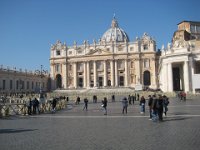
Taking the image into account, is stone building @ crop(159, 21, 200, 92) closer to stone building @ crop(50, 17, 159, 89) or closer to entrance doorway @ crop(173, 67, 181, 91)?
entrance doorway @ crop(173, 67, 181, 91)

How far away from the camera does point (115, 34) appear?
9819 cm

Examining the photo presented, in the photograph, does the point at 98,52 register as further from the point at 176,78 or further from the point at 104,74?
the point at 176,78

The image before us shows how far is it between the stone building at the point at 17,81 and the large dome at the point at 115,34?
104 ft

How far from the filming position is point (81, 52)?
281ft

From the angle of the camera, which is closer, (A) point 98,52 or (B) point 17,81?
(B) point 17,81

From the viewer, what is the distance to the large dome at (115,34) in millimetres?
96719

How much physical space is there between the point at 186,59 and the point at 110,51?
41.4 meters

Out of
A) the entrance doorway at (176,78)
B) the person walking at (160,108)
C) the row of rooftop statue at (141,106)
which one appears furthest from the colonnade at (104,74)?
the person walking at (160,108)

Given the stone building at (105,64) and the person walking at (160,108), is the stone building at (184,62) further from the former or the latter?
the stone building at (105,64)

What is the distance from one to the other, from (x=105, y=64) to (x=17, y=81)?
2739cm

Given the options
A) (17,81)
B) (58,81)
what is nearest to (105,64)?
(58,81)

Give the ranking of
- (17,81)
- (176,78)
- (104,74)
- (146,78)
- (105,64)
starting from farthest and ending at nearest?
(104,74) → (105,64) → (146,78) → (17,81) → (176,78)

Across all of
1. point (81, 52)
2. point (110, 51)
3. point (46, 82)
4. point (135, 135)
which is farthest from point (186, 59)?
point (46, 82)

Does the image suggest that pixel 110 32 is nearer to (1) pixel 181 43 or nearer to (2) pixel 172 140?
(1) pixel 181 43
